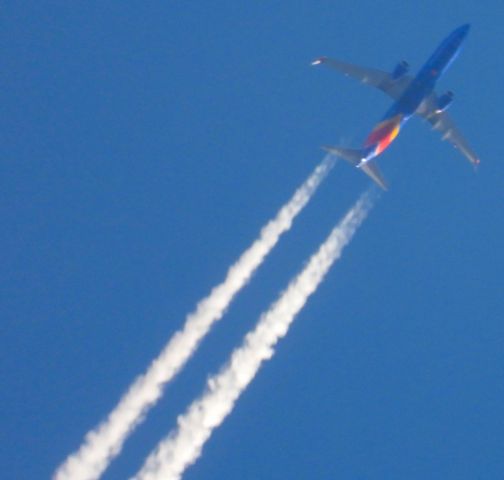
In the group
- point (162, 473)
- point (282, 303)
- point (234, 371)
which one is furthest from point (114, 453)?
point (282, 303)

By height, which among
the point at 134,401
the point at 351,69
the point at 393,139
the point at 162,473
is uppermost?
the point at 351,69

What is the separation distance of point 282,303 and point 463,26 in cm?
2432

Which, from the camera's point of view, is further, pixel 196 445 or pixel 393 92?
pixel 393 92

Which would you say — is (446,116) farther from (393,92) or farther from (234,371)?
(234,371)

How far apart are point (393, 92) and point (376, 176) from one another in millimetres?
6952

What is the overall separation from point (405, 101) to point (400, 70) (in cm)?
222

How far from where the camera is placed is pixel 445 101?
271 ft

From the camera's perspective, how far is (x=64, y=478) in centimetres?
7644

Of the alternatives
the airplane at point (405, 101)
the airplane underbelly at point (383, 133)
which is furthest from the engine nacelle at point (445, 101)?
the airplane underbelly at point (383, 133)

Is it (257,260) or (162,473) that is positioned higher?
(257,260)

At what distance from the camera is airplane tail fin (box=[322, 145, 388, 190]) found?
8081cm

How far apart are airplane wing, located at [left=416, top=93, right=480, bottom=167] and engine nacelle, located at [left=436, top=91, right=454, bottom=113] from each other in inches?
28.0

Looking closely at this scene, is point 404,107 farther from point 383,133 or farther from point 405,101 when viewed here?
point 383,133

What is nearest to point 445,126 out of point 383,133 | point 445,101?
point 445,101
